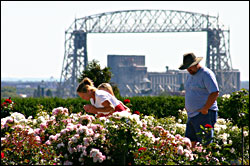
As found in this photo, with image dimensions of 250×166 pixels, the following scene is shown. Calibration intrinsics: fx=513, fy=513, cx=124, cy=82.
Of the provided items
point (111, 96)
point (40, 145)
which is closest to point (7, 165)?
point (40, 145)

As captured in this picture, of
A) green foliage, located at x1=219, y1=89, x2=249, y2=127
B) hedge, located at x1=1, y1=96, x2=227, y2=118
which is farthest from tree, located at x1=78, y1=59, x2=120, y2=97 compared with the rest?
green foliage, located at x1=219, y1=89, x2=249, y2=127

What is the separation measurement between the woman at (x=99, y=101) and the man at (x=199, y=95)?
112 centimetres

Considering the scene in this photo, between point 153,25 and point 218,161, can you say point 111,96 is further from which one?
point 153,25

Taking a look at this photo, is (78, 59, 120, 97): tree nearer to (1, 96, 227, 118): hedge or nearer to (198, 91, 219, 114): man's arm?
(1, 96, 227, 118): hedge

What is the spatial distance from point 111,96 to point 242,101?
198 cm

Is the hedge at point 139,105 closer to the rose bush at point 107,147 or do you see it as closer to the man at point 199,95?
the man at point 199,95

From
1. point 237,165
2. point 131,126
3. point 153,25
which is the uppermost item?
point 153,25

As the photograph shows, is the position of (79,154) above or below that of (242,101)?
below

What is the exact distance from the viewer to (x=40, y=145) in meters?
7.24

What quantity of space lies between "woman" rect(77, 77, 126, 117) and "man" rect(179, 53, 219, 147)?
1.12 meters

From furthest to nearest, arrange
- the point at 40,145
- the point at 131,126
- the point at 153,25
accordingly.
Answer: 1. the point at 153,25
2. the point at 40,145
3. the point at 131,126

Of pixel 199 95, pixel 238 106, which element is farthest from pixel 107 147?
pixel 238 106

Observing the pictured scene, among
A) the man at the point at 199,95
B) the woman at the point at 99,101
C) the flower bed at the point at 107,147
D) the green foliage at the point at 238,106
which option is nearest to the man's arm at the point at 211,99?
the man at the point at 199,95

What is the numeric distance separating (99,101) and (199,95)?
1508mm
